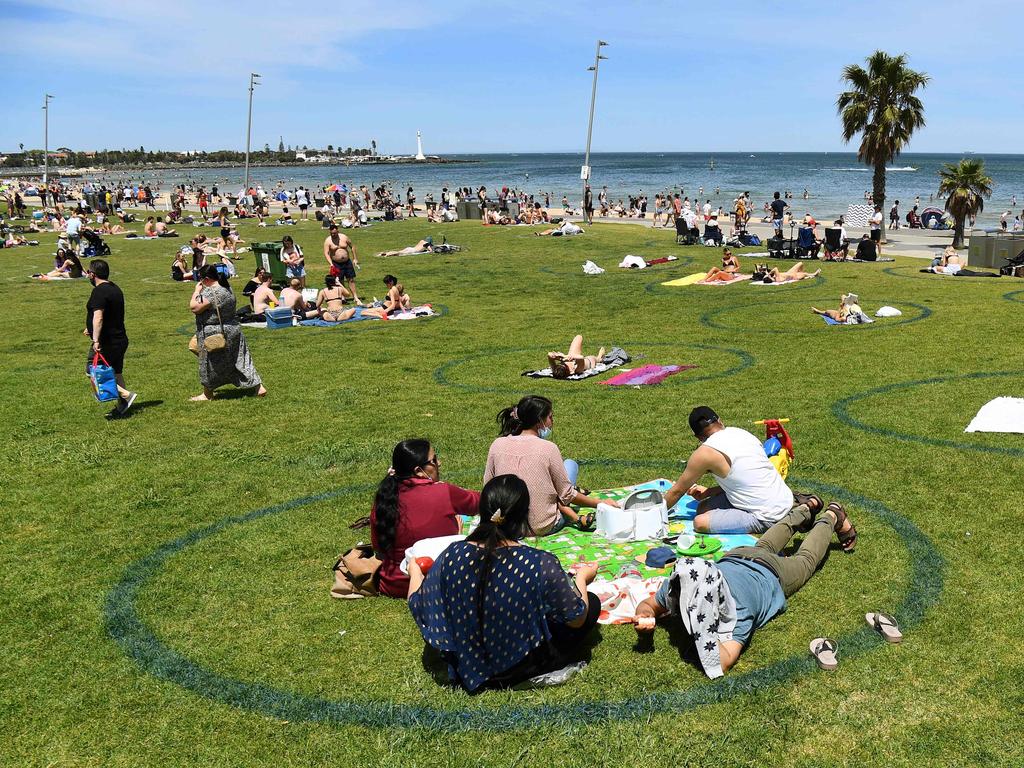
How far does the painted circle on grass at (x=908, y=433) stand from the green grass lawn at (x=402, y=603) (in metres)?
0.04

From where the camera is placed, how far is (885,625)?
5.53 metres

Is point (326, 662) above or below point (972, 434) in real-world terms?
below

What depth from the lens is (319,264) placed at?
98.8 feet

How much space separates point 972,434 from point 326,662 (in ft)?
22.6

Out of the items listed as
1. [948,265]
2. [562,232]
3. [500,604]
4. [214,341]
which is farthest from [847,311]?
[562,232]

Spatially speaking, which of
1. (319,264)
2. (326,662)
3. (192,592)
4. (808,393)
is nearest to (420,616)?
(326,662)

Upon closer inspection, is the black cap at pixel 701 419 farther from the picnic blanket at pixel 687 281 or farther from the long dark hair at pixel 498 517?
the picnic blanket at pixel 687 281

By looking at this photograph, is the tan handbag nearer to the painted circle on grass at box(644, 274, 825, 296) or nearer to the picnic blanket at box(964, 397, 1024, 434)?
the picnic blanket at box(964, 397, 1024, 434)

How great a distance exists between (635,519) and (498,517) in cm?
Result: 221

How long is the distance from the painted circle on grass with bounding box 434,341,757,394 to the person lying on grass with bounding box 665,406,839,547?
501 cm

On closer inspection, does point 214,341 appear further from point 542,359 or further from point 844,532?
point 844,532

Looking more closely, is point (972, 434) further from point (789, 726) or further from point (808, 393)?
point (789, 726)

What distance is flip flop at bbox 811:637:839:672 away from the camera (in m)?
5.20

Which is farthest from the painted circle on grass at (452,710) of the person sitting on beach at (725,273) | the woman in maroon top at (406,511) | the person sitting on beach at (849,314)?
the person sitting on beach at (725,273)
